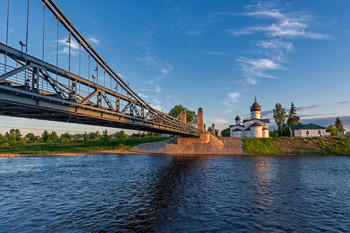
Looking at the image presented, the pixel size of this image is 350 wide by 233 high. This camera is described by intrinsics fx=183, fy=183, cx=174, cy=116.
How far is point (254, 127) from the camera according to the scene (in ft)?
234

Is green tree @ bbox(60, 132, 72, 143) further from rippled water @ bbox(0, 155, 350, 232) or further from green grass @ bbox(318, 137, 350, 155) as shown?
green grass @ bbox(318, 137, 350, 155)

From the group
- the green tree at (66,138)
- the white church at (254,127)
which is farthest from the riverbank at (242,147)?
the green tree at (66,138)

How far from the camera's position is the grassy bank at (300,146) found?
177ft

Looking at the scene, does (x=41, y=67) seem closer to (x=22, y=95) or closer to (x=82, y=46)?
(x=22, y=95)

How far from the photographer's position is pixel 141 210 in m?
13.1

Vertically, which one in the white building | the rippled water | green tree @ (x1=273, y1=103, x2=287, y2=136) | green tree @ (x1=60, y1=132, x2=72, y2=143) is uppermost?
green tree @ (x1=273, y1=103, x2=287, y2=136)

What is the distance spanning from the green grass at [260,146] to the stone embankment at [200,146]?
1970mm

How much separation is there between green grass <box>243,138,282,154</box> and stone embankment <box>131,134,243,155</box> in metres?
1.97

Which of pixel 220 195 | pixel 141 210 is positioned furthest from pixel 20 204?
pixel 220 195

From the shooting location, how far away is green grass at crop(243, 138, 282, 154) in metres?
57.2

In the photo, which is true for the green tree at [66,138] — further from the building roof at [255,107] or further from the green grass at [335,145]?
the green grass at [335,145]

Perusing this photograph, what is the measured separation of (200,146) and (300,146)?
3107cm

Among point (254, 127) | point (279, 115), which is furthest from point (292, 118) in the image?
point (254, 127)

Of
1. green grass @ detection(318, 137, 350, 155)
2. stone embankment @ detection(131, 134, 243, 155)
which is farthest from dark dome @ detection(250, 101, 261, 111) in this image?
green grass @ detection(318, 137, 350, 155)
